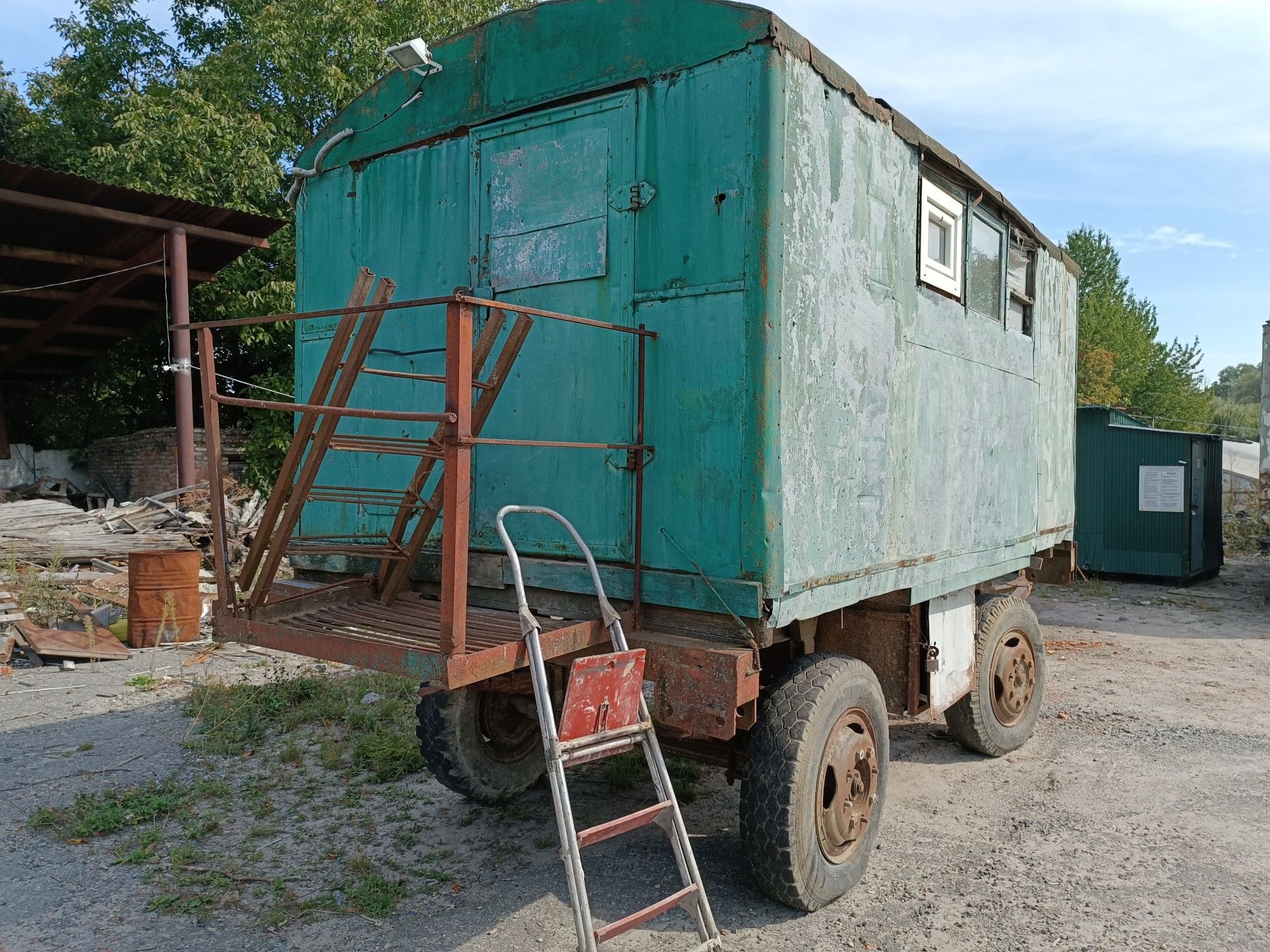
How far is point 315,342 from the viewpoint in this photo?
4.85m

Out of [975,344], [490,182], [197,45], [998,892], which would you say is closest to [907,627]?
[998,892]

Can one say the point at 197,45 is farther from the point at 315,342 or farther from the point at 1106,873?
the point at 1106,873

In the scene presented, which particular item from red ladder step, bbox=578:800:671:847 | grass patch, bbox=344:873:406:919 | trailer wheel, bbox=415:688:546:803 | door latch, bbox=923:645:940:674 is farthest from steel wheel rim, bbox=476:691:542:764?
door latch, bbox=923:645:940:674

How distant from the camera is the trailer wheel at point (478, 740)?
4.45 metres

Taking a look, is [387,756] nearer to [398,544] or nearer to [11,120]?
[398,544]

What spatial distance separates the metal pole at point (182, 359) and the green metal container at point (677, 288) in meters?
8.81

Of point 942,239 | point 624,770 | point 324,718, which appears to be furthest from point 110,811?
point 942,239

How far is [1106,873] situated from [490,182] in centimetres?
423

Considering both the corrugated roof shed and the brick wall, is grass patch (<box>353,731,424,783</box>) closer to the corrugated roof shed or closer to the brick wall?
the corrugated roof shed

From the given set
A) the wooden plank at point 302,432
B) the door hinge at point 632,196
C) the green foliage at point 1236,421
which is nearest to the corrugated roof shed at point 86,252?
the wooden plank at point 302,432

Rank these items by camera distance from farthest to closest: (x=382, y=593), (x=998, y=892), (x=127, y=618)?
1. (x=127, y=618)
2. (x=382, y=593)
3. (x=998, y=892)

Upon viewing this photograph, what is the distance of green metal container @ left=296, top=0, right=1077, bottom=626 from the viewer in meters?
3.41

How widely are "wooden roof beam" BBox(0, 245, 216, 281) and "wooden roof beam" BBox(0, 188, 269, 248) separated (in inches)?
44.2

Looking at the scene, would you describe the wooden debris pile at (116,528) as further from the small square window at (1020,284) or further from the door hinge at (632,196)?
the small square window at (1020,284)
